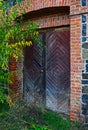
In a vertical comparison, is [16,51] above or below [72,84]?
above

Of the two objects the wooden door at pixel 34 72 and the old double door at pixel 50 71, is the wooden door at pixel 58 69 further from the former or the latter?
the wooden door at pixel 34 72

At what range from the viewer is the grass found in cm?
694

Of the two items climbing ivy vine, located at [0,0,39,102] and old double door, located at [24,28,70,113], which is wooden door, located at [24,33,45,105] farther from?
climbing ivy vine, located at [0,0,39,102]

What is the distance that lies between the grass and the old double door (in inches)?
20.2

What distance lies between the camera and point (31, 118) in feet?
24.3

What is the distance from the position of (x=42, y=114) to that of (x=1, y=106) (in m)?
1.79

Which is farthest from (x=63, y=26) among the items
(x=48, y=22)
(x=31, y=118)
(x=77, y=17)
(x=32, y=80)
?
(x=31, y=118)

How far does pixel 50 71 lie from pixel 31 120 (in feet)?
7.15

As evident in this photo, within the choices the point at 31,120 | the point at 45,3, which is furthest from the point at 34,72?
the point at 31,120

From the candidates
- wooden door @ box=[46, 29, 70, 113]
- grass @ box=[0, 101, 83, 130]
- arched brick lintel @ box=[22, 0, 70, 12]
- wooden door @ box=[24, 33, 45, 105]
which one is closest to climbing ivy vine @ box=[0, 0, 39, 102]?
grass @ box=[0, 101, 83, 130]

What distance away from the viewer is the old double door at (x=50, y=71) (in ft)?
28.7

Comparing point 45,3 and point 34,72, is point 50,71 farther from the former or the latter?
point 45,3

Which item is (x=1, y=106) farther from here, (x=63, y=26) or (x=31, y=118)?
(x=63, y=26)

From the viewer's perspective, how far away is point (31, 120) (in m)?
7.38
